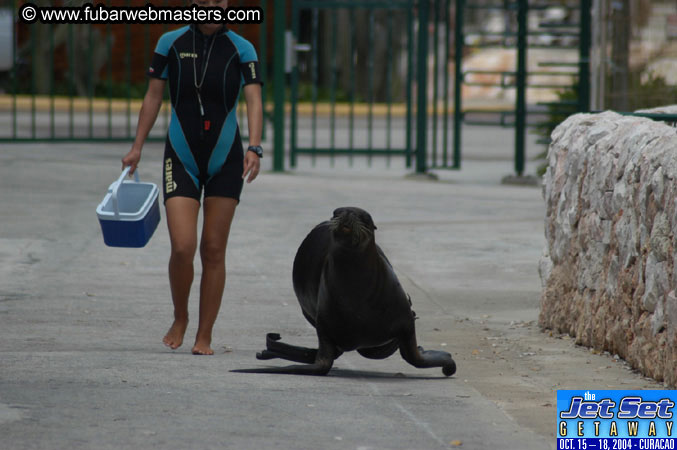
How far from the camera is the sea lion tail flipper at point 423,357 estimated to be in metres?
6.47

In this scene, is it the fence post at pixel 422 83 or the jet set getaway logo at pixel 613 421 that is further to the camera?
the fence post at pixel 422 83

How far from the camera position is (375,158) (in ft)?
69.2

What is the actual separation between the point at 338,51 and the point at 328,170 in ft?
73.2

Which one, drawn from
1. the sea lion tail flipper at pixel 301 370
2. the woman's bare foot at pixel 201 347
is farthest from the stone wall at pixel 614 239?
the woman's bare foot at pixel 201 347

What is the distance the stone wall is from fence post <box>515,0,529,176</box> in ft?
28.3

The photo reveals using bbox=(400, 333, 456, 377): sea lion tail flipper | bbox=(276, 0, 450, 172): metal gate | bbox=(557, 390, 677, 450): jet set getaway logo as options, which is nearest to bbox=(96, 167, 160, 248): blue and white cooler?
bbox=(400, 333, 456, 377): sea lion tail flipper

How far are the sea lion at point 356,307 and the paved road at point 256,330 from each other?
0.13 m

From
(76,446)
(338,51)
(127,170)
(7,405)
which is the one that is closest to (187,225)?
(127,170)

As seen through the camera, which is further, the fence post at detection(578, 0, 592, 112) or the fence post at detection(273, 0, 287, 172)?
the fence post at detection(273, 0, 287, 172)

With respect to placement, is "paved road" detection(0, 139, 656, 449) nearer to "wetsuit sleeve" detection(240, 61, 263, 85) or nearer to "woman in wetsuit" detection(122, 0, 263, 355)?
"woman in wetsuit" detection(122, 0, 263, 355)

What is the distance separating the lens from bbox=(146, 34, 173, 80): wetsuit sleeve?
22.4 ft

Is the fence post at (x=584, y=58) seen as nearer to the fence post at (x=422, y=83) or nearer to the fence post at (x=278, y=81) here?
the fence post at (x=422, y=83)

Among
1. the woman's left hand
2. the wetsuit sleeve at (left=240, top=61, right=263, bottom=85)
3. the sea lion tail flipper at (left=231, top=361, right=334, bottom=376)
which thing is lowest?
the sea lion tail flipper at (left=231, top=361, right=334, bottom=376)

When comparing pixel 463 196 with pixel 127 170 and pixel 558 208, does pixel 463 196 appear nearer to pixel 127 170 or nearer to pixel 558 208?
pixel 558 208
